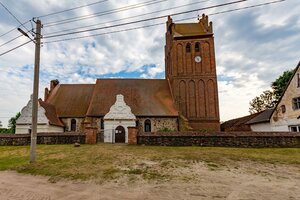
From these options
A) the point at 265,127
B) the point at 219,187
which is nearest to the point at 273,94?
the point at 265,127

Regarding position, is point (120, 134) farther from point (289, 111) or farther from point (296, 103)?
point (296, 103)

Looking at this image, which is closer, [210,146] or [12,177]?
[12,177]

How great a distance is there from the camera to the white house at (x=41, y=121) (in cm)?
2553

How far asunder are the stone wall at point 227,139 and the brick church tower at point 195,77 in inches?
438

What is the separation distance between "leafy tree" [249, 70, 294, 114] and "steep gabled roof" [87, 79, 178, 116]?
25.2m

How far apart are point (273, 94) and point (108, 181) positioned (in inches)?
1925

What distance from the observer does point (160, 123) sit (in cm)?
2712

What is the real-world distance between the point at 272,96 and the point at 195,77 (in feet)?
90.2

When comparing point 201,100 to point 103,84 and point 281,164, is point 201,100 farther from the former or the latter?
point 281,164

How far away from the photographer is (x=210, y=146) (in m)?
18.2

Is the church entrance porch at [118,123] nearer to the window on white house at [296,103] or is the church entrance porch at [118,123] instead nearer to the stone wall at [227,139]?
the stone wall at [227,139]

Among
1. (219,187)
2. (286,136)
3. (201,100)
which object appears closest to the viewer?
(219,187)

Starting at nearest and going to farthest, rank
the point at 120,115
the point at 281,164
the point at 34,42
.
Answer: the point at 281,164 < the point at 34,42 < the point at 120,115

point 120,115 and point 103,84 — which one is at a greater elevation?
point 103,84
